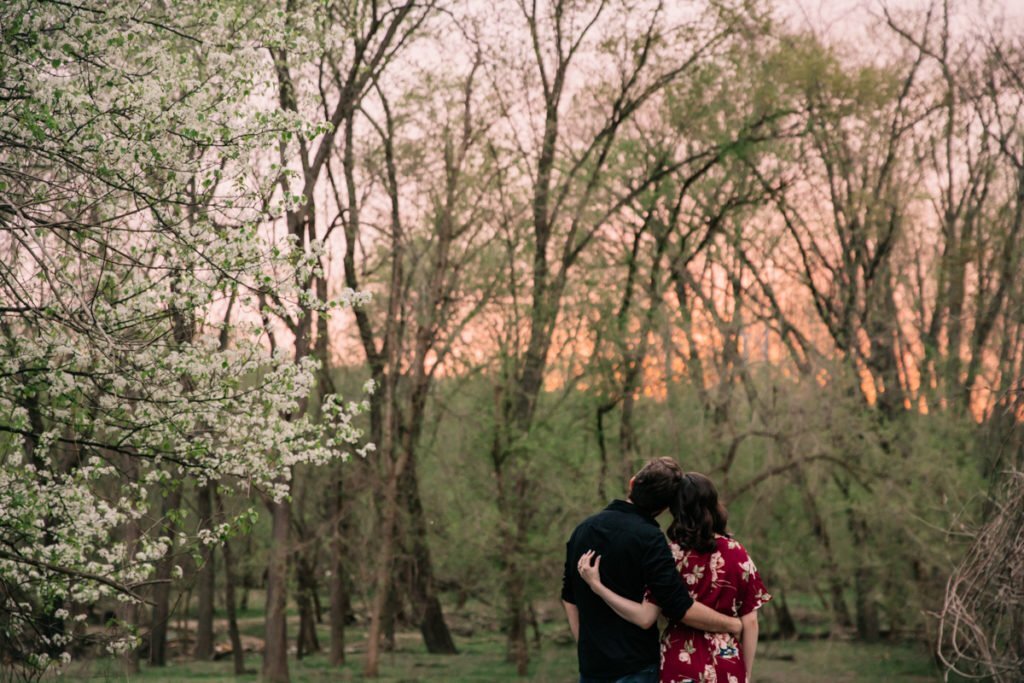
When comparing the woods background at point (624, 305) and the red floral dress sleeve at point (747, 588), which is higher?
the woods background at point (624, 305)

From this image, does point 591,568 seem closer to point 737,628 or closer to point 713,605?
point 713,605

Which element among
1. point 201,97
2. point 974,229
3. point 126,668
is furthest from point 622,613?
point 974,229

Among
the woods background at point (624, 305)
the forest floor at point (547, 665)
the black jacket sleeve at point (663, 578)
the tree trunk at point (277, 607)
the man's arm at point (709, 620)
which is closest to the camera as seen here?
the black jacket sleeve at point (663, 578)

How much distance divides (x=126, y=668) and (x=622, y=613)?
21.9 ft

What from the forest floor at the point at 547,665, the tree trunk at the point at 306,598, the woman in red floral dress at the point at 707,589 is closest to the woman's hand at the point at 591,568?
the woman in red floral dress at the point at 707,589

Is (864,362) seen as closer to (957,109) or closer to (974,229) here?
(974,229)

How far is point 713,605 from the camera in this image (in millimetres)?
4848

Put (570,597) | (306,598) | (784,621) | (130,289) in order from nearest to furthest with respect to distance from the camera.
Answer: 1. (570,597)
2. (130,289)
3. (784,621)
4. (306,598)

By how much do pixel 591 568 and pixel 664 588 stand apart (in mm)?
306

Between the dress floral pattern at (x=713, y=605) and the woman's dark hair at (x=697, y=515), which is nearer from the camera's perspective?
the woman's dark hair at (x=697, y=515)

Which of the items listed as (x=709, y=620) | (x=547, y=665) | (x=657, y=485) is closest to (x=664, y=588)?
(x=709, y=620)

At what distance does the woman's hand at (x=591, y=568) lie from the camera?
15.5 feet

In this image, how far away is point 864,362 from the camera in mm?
23781

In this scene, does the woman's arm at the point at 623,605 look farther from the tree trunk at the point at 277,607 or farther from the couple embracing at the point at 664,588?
the tree trunk at the point at 277,607
